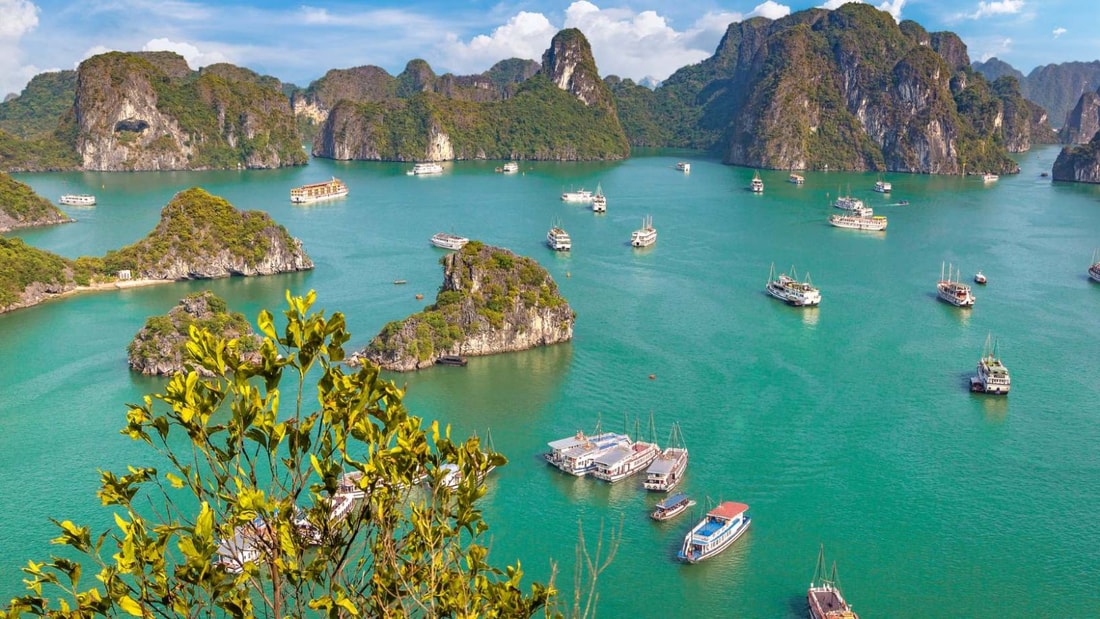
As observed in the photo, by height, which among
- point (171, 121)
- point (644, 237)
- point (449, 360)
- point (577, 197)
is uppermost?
point (171, 121)

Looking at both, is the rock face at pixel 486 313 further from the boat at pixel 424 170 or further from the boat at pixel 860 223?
the boat at pixel 424 170

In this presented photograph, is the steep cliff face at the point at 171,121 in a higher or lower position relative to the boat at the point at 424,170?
higher

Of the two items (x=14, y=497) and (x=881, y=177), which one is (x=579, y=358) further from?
(x=881, y=177)

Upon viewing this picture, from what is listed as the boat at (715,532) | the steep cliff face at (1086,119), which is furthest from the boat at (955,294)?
the steep cliff face at (1086,119)

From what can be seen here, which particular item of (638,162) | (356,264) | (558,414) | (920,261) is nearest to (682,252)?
(920,261)

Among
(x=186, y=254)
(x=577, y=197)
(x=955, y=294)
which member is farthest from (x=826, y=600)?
(x=577, y=197)

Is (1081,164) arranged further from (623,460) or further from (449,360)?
(623,460)
